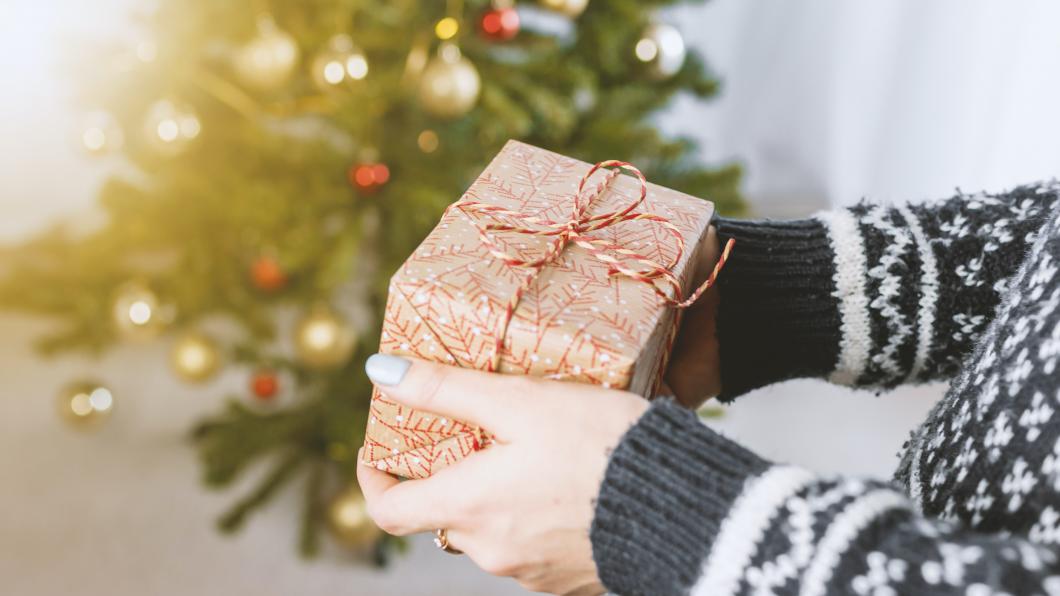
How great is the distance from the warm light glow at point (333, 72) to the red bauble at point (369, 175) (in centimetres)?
12

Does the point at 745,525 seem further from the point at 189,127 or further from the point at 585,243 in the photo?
the point at 189,127

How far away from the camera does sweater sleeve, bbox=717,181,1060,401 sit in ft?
2.13

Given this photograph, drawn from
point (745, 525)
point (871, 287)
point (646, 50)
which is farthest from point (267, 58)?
point (745, 525)

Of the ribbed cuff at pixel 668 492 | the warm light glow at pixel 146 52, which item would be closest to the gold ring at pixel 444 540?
the ribbed cuff at pixel 668 492

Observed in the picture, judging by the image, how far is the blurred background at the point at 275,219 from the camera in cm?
119

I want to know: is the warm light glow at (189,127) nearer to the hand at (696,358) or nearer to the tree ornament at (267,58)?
the tree ornament at (267,58)

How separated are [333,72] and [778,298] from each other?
665 millimetres

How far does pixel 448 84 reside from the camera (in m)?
1.10

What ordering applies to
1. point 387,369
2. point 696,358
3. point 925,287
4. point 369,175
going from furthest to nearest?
1. point 369,175
2. point 696,358
3. point 925,287
4. point 387,369

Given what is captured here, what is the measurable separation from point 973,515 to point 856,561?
0.11 m

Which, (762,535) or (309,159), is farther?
(309,159)

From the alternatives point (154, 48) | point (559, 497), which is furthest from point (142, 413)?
point (559, 497)

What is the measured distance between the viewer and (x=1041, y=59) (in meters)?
1.42

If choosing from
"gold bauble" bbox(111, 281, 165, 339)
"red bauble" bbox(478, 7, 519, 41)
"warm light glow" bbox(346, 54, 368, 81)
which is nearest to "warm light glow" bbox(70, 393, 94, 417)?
"gold bauble" bbox(111, 281, 165, 339)
